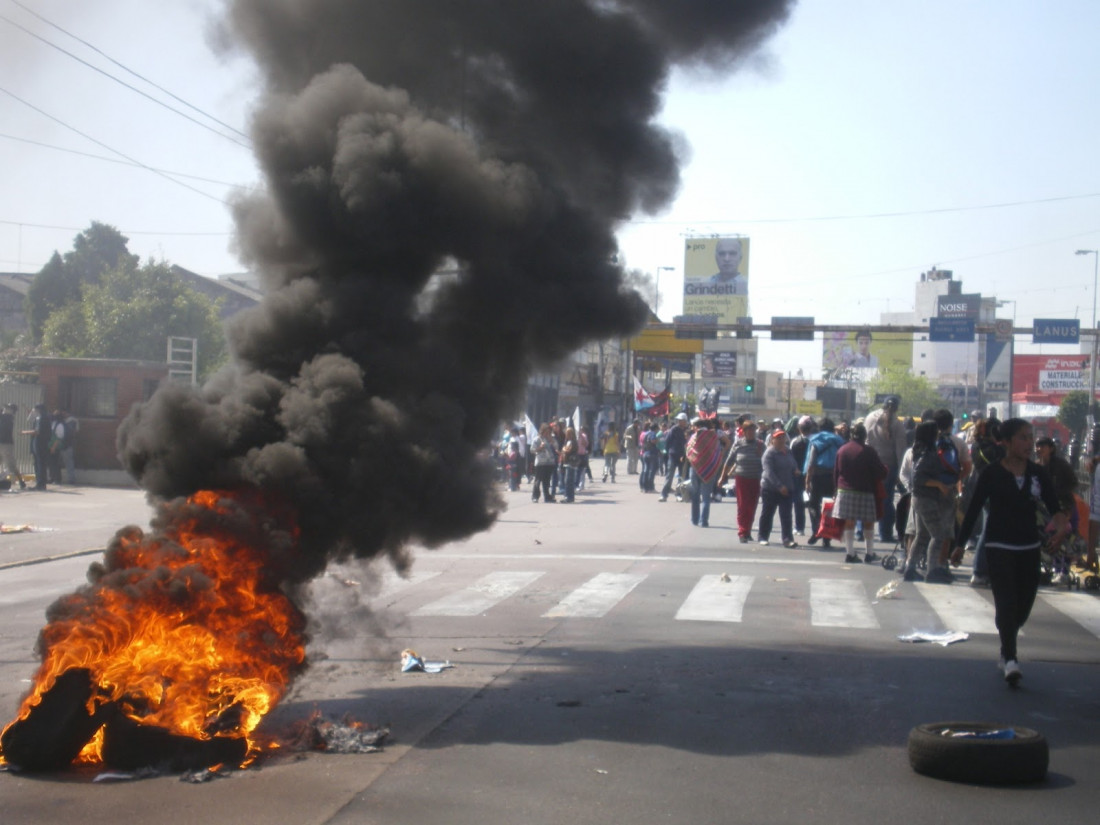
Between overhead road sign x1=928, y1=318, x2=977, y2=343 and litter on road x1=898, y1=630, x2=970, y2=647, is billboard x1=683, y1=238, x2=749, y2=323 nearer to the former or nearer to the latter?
overhead road sign x1=928, y1=318, x2=977, y2=343

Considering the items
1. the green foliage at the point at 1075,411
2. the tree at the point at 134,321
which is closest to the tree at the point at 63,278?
the tree at the point at 134,321

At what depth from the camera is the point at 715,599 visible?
35.0ft

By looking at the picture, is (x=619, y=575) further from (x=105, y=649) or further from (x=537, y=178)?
(x=105, y=649)

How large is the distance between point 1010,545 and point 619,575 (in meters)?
5.61

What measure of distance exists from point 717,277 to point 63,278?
122 feet

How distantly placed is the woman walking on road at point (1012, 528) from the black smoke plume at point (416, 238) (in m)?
2.77

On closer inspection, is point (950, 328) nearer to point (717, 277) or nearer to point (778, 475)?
point (717, 277)

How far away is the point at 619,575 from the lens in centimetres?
1241

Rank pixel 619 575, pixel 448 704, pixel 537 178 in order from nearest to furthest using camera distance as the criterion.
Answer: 1. pixel 448 704
2. pixel 537 178
3. pixel 619 575

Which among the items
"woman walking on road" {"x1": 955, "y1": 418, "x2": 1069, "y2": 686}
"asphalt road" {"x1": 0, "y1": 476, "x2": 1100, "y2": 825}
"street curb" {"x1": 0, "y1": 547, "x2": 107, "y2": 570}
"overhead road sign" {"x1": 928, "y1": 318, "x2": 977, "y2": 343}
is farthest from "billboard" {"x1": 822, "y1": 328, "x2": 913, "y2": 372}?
"woman walking on road" {"x1": 955, "y1": 418, "x2": 1069, "y2": 686}

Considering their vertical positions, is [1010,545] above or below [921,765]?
above

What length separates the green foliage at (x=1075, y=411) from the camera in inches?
1542

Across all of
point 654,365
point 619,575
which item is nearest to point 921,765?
point 619,575

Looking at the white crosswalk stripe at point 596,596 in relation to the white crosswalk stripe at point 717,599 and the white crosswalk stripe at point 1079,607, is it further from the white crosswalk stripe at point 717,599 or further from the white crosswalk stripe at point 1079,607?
the white crosswalk stripe at point 1079,607
